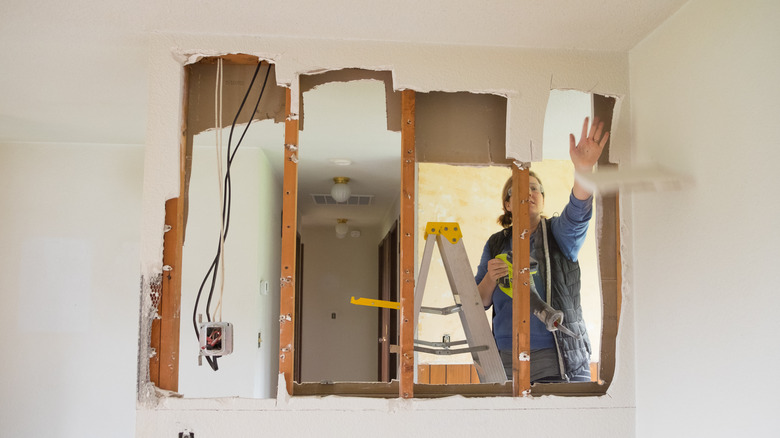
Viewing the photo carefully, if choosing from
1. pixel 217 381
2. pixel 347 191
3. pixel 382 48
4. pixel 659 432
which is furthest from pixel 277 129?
pixel 659 432

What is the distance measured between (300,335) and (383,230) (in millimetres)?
1616

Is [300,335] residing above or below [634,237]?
below

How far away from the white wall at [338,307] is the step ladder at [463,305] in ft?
13.8

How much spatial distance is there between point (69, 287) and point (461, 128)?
3029mm

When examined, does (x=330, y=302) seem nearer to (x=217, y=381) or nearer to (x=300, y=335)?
(x=300, y=335)

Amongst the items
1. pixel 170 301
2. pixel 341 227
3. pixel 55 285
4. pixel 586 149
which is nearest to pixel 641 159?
pixel 586 149

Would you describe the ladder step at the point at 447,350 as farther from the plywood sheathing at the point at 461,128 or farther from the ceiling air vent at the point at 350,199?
the ceiling air vent at the point at 350,199

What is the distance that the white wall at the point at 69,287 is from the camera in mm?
3977

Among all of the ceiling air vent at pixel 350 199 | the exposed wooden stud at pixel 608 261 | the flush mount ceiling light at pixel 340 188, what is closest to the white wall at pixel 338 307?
the ceiling air vent at pixel 350 199

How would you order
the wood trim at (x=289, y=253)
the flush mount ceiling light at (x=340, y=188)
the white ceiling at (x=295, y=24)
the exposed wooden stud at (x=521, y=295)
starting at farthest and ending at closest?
the flush mount ceiling light at (x=340, y=188), the exposed wooden stud at (x=521, y=295), the wood trim at (x=289, y=253), the white ceiling at (x=295, y=24)

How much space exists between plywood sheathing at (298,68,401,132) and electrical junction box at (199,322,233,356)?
826 mm

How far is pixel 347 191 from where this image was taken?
4684 millimetres

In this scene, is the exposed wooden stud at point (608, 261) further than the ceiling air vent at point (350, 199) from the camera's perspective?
No

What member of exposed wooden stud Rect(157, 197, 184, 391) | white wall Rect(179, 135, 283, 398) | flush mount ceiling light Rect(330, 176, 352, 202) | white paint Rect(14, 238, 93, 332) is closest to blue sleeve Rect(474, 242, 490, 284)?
exposed wooden stud Rect(157, 197, 184, 391)
